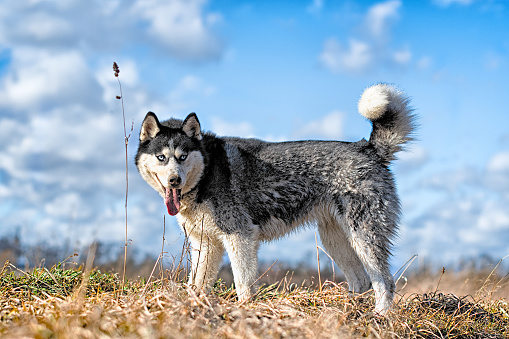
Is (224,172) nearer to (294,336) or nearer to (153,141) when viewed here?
(153,141)

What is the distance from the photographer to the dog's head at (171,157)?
602cm

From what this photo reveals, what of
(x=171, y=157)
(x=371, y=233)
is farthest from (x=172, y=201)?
(x=371, y=233)

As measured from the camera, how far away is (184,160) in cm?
615

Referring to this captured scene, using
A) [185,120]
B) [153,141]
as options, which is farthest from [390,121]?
[153,141]

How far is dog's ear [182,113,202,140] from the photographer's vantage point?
6.34 metres

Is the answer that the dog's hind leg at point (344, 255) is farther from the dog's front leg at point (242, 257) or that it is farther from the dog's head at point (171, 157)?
the dog's head at point (171, 157)

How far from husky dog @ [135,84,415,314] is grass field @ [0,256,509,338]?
2.70ft

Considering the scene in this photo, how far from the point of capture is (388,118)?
652 centimetres

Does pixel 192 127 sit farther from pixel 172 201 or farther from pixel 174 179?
pixel 172 201

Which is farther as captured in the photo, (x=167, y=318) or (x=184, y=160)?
(x=184, y=160)

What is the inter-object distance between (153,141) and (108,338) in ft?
11.9

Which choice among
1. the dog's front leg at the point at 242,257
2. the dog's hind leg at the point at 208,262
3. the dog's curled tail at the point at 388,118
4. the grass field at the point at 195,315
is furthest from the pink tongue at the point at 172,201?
the dog's curled tail at the point at 388,118

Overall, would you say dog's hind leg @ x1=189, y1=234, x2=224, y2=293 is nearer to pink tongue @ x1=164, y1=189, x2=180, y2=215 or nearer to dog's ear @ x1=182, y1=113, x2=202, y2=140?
pink tongue @ x1=164, y1=189, x2=180, y2=215

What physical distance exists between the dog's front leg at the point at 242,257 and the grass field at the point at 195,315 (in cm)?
52
